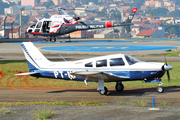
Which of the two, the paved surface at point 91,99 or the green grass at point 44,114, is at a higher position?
the green grass at point 44,114

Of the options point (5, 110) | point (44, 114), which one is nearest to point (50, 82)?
point (5, 110)

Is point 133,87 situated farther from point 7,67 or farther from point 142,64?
point 7,67

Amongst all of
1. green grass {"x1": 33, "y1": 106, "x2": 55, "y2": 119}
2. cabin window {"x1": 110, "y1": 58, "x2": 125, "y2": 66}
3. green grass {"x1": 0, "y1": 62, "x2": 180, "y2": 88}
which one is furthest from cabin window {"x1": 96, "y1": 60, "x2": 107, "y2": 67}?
green grass {"x1": 33, "y1": 106, "x2": 55, "y2": 119}

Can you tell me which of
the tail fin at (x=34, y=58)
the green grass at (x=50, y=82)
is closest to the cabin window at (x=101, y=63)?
the tail fin at (x=34, y=58)

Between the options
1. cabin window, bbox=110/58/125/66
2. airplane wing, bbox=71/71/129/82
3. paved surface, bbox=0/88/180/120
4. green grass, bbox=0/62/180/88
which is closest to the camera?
paved surface, bbox=0/88/180/120

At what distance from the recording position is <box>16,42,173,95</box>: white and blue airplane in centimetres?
1773

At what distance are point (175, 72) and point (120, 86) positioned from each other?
34.6ft

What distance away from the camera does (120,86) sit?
19578 millimetres

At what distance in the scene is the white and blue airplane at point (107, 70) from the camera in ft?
58.2

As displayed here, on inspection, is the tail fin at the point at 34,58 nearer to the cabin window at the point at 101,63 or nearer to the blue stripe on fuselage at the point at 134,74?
the blue stripe on fuselage at the point at 134,74

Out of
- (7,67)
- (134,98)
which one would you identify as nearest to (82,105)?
(134,98)

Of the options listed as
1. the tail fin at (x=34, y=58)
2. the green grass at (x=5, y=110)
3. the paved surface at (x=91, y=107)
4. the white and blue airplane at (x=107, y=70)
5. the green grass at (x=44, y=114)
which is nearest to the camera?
the green grass at (x=44, y=114)

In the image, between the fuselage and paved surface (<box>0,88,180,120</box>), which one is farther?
the fuselage

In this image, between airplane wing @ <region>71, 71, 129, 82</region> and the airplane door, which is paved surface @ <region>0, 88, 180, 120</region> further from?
the airplane door
